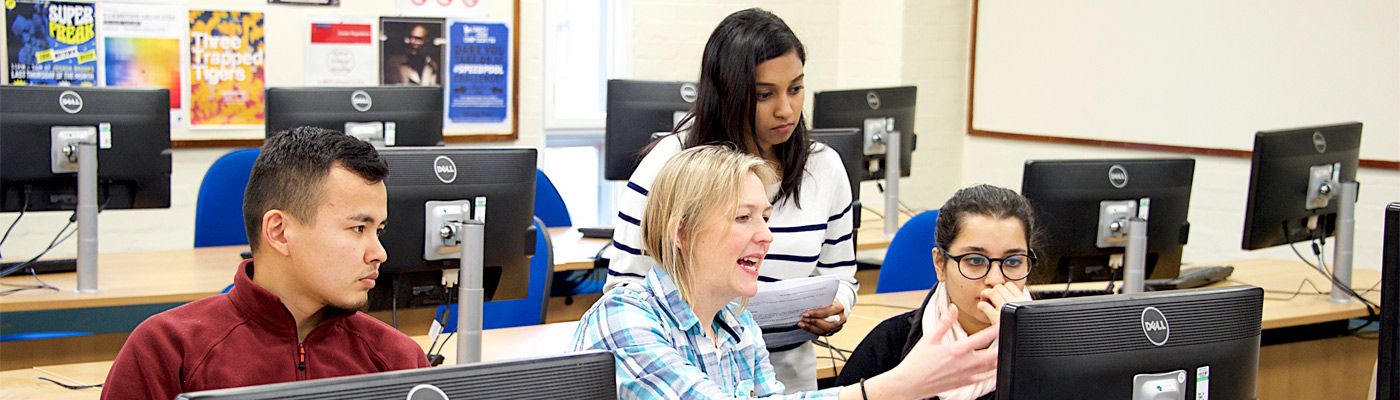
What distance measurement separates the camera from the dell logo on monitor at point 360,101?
3.48 metres

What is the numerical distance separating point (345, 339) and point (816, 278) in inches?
33.6

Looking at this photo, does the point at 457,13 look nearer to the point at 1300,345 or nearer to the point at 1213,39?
the point at 1213,39

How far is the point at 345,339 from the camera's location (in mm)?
1759

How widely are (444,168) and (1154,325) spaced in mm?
1348

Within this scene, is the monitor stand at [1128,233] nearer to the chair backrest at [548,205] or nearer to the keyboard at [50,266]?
the chair backrest at [548,205]

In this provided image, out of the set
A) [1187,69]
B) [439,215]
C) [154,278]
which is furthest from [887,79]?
[439,215]

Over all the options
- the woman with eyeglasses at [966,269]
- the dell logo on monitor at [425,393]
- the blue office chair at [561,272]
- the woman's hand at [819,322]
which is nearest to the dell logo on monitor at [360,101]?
the blue office chair at [561,272]

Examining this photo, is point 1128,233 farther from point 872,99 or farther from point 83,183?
point 83,183

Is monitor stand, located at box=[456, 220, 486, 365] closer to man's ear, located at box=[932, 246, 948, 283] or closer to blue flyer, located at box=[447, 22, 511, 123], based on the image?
man's ear, located at box=[932, 246, 948, 283]

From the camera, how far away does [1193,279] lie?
3715mm

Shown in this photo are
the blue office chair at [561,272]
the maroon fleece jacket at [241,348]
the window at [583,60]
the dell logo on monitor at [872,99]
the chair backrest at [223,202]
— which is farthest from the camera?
the window at [583,60]

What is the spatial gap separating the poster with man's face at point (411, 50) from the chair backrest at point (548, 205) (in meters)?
1.44

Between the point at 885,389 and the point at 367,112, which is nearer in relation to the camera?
the point at 885,389

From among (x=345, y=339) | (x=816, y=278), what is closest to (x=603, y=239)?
(x=816, y=278)
